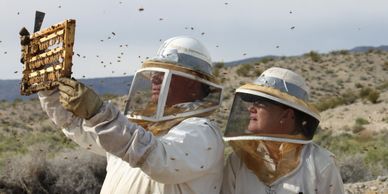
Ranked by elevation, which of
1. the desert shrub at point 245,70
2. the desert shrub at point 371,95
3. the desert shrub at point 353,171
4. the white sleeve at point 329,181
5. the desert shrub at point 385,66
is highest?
the white sleeve at point 329,181

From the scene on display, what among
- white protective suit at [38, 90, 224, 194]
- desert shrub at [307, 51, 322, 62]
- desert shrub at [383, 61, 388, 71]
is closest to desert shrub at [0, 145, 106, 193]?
white protective suit at [38, 90, 224, 194]

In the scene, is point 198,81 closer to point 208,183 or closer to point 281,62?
point 208,183

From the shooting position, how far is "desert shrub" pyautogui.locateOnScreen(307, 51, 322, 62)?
49.1 meters

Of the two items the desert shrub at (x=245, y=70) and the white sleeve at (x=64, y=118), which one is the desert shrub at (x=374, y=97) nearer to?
the desert shrub at (x=245, y=70)

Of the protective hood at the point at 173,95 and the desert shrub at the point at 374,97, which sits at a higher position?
the protective hood at the point at 173,95

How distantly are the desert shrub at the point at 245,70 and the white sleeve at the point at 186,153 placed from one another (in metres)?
38.7

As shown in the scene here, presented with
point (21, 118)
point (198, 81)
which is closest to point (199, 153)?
point (198, 81)

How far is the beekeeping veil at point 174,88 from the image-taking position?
547 centimetres

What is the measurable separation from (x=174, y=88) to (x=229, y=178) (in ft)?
2.78

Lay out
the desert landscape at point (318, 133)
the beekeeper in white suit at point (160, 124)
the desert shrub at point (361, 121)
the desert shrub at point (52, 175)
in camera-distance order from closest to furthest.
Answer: the beekeeper in white suit at point (160, 124) → the desert shrub at point (52, 175) → the desert landscape at point (318, 133) → the desert shrub at point (361, 121)

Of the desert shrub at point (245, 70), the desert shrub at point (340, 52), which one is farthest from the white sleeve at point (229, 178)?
the desert shrub at point (340, 52)

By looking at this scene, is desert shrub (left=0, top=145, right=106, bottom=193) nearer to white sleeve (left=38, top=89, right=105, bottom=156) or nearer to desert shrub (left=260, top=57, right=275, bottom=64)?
white sleeve (left=38, top=89, right=105, bottom=156)

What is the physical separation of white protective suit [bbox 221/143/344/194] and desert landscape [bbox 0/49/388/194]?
2500mm

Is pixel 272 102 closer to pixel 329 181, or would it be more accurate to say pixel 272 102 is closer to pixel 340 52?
pixel 329 181
